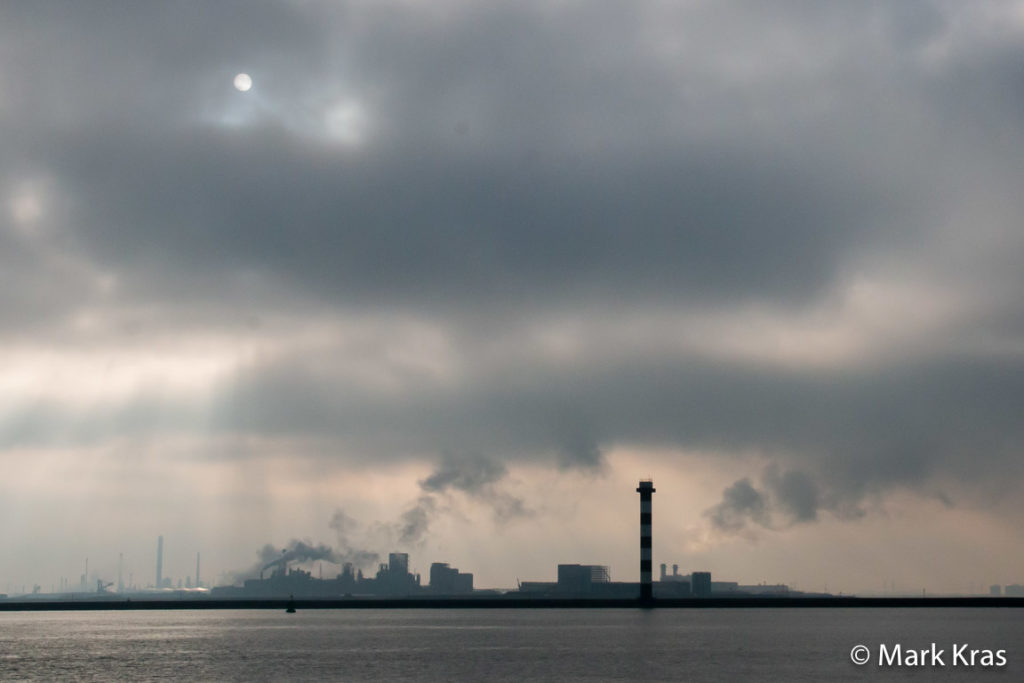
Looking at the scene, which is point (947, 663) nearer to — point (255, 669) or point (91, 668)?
point (255, 669)

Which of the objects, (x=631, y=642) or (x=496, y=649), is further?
(x=631, y=642)

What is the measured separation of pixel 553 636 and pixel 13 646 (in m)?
75.3

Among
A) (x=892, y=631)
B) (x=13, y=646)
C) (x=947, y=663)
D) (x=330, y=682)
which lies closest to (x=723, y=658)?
(x=947, y=663)

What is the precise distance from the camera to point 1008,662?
111 metres

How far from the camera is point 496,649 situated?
13425cm

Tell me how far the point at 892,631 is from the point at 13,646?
13020 cm

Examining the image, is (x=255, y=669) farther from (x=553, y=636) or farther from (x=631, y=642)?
(x=553, y=636)

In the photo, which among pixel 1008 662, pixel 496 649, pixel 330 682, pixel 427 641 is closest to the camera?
pixel 330 682

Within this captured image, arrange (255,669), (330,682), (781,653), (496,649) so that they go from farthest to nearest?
(496,649) → (781,653) → (255,669) → (330,682)

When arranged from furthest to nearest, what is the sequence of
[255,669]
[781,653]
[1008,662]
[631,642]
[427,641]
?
[427,641] → [631,642] → [781,653] → [1008,662] → [255,669]

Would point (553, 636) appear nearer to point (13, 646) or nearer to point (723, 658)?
point (723, 658)

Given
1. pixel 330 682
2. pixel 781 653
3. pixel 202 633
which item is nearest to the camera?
pixel 330 682

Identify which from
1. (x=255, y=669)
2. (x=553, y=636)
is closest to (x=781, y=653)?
(x=553, y=636)

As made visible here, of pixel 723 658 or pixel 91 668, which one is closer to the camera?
pixel 91 668
